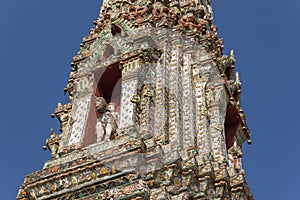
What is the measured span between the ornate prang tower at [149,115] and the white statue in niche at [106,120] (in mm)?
28

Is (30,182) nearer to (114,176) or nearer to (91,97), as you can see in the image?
(114,176)

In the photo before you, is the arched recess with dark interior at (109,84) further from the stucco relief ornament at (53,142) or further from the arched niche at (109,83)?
the stucco relief ornament at (53,142)

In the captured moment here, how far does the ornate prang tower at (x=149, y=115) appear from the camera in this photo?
13.9 meters

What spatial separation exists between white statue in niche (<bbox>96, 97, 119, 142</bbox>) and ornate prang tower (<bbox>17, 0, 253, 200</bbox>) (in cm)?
3

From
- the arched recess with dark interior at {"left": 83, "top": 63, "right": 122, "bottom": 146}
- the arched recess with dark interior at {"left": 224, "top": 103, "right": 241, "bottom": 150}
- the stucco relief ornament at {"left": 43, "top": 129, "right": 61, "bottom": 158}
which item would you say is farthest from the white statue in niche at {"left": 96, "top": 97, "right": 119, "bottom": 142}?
the arched recess with dark interior at {"left": 224, "top": 103, "right": 241, "bottom": 150}

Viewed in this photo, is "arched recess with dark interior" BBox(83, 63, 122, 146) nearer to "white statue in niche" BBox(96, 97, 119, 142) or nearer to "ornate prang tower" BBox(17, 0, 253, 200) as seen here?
"ornate prang tower" BBox(17, 0, 253, 200)

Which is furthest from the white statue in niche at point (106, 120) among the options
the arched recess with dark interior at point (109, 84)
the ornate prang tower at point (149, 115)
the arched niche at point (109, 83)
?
the arched niche at point (109, 83)

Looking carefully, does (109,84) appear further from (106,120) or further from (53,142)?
(106,120)

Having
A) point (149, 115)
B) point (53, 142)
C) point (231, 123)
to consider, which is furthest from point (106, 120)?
point (231, 123)

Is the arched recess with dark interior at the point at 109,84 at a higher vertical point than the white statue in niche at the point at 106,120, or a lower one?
higher

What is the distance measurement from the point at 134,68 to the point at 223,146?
280cm

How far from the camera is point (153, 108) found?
635 inches

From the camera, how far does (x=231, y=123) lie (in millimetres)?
19344

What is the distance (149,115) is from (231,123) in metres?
4.26
